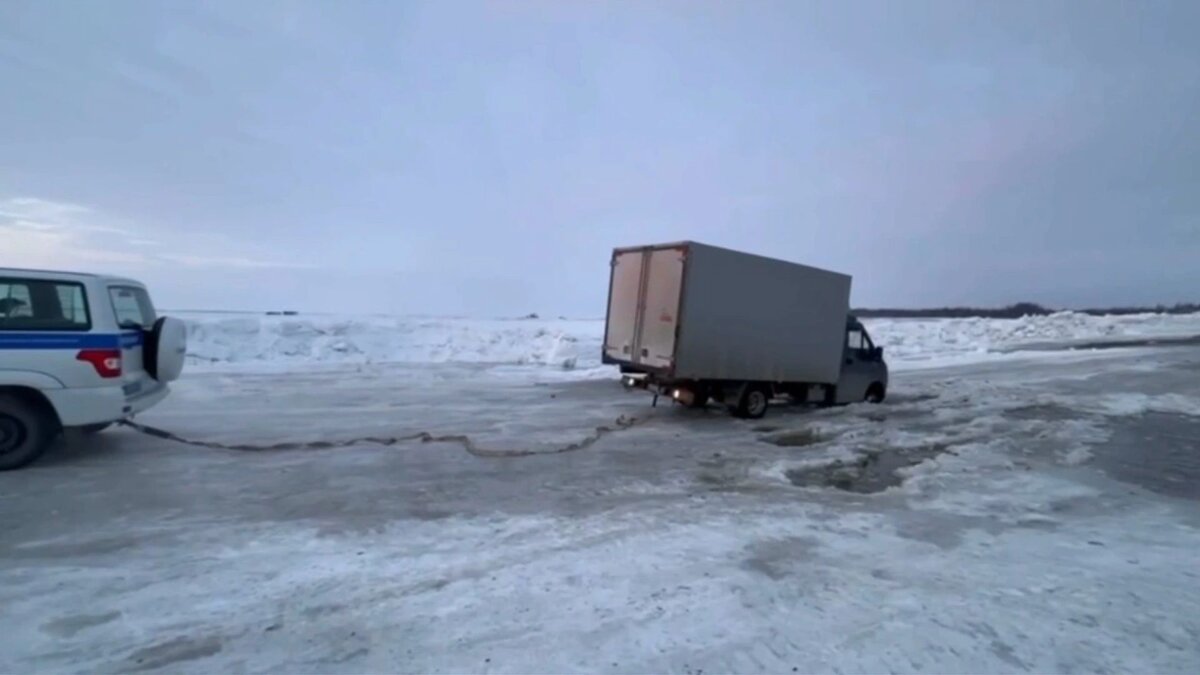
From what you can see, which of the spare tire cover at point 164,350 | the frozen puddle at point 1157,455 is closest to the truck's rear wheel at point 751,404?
the frozen puddle at point 1157,455

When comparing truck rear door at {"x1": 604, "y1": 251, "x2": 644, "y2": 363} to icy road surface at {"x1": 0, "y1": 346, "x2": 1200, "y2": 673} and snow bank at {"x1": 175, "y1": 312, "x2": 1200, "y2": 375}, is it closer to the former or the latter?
icy road surface at {"x1": 0, "y1": 346, "x2": 1200, "y2": 673}

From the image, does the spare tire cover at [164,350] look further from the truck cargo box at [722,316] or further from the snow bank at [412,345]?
the snow bank at [412,345]

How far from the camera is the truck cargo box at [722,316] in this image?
13383 mm

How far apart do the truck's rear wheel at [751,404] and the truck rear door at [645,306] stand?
2195 mm

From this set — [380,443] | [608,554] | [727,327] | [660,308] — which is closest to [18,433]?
[380,443]

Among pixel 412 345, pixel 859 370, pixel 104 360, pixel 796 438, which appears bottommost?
pixel 412 345

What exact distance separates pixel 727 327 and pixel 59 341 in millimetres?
10666

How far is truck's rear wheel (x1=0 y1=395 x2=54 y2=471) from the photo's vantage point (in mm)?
8227

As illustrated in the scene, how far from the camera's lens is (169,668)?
154 inches

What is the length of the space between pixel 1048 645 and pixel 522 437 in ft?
27.5

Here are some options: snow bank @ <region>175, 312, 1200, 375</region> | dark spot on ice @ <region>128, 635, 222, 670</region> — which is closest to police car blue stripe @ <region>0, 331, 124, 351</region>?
dark spot on ice @ <region>128, 635, 222, 670</region>

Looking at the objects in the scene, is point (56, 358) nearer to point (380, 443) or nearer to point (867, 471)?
point (380, 443)

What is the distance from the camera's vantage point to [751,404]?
1468 cm

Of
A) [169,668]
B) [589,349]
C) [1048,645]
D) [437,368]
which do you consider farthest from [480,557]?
[589,349]
